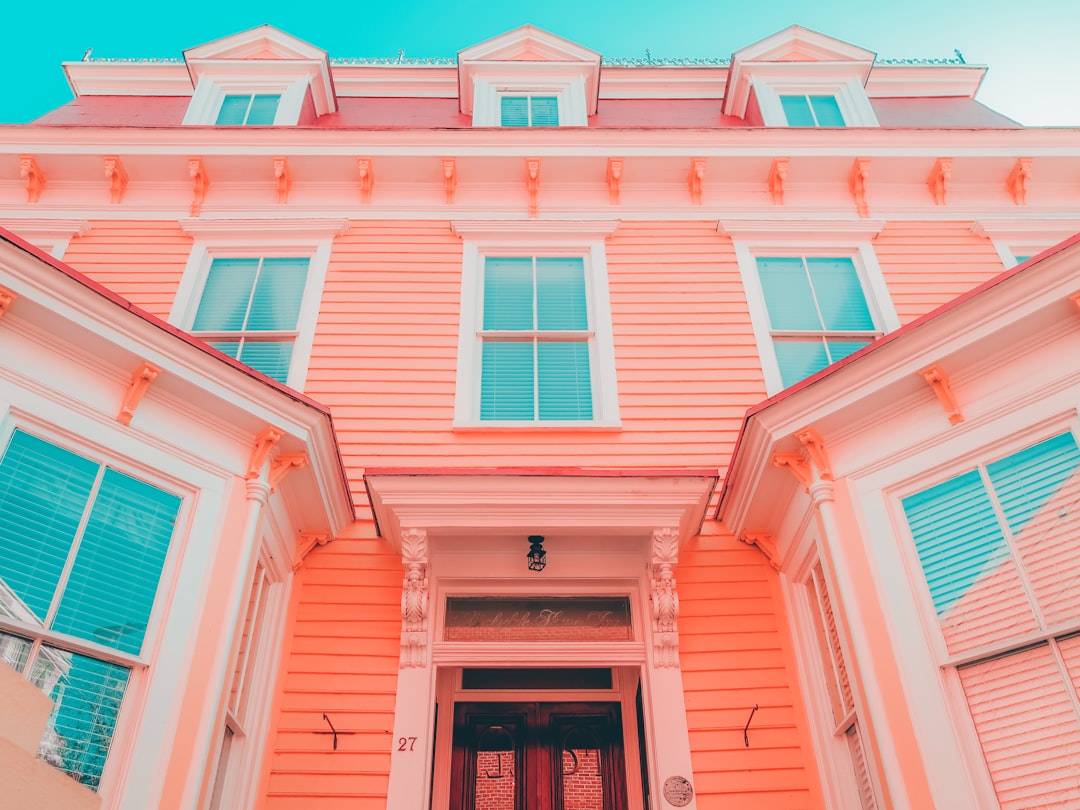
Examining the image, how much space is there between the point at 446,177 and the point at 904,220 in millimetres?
4823

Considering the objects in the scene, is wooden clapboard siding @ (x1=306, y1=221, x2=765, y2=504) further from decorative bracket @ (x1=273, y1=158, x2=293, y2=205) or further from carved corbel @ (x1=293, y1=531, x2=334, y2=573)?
decorative bracket @ (x1=273, y1=158, x2=293, y2=205)

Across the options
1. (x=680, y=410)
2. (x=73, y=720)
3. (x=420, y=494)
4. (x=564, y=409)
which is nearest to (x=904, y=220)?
(x=680, y=410)

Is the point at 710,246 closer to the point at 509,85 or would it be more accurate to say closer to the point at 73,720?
the point at 509,85

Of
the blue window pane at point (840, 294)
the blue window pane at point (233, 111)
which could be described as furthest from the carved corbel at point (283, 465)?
the blue window pane at point (233, 111)

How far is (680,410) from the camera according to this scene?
7.16 m

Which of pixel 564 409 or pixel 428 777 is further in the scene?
pixel 564 409

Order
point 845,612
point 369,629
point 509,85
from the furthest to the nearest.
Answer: point 509,85 → point 369,629 → point 845,612

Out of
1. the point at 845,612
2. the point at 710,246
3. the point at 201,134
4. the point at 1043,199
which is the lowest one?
the point at 845,612

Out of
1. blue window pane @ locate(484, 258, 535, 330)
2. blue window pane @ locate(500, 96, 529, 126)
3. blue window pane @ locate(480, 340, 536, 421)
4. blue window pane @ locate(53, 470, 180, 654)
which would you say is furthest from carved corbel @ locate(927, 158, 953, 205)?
blue window pane @ locate(53, 470, 180, 654)

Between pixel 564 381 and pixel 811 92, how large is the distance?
540 centimetres

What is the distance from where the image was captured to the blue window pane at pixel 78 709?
3.75m

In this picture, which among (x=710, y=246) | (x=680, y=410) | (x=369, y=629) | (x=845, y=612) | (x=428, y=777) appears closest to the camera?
(x=845, y=612)

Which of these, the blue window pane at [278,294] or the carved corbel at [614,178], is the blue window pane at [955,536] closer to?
the carved corbel at [614,178]

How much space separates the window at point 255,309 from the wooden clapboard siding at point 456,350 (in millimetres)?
338
